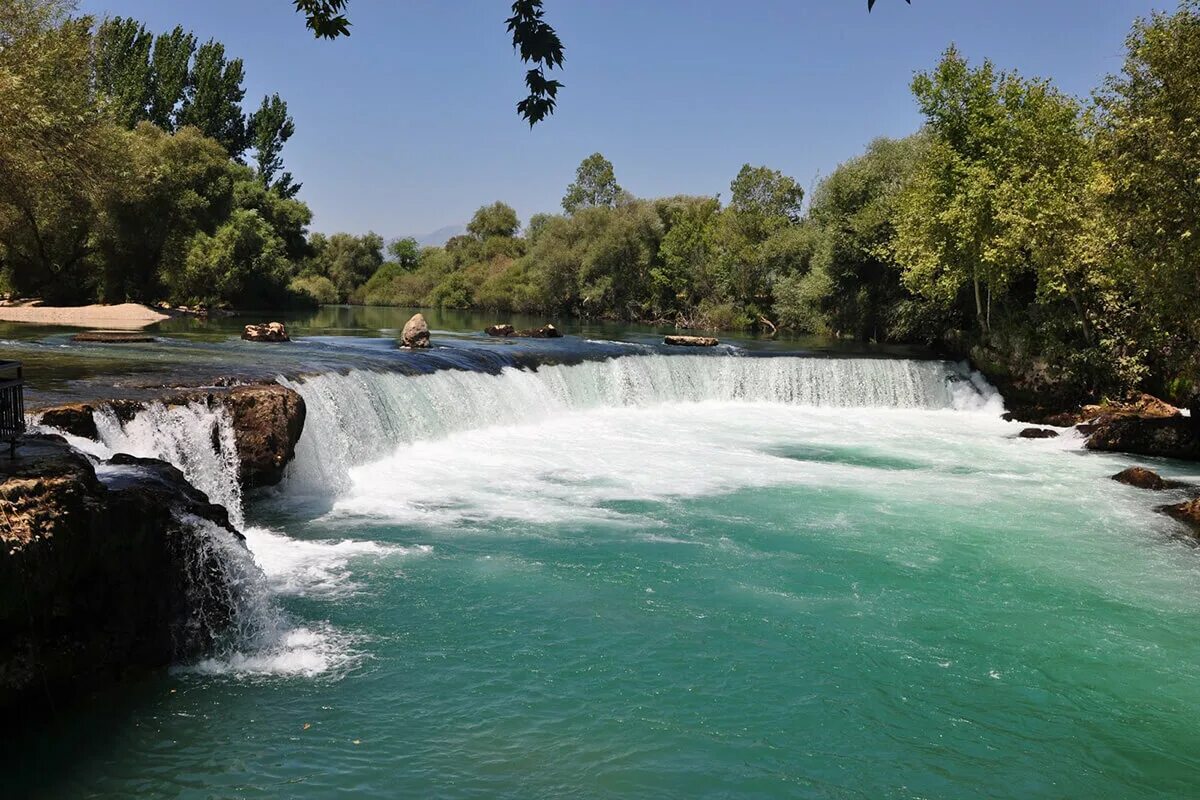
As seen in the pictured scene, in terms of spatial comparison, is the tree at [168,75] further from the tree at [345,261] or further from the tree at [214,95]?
the tree at [345,261]

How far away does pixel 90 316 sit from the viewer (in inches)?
1221

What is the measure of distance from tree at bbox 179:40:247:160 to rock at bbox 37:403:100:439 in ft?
157

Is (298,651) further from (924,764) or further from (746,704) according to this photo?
(924,764)

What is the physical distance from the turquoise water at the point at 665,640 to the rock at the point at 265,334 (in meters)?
9.92

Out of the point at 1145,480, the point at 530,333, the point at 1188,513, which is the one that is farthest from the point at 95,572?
the point at 530,333

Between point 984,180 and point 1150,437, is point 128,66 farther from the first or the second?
point 1150,437

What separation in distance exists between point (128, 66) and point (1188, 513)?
186ft

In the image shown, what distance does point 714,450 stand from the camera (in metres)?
17.2

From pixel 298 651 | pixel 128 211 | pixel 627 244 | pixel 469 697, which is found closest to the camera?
pixel 469 697

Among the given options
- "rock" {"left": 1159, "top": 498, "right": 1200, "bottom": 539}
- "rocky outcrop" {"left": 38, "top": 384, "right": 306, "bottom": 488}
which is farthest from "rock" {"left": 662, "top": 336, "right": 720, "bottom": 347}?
"rocky outcrop" {"left": 38, "top": 384, "right": 306, "bottom": 488}

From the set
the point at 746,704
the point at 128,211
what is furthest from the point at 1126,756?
the point at 128,211

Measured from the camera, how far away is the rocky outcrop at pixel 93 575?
5840 millimetres

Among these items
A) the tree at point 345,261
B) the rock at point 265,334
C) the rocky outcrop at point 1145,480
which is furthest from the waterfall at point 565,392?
the tree at point 345,261

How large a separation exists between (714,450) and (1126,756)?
11201 millimetres
